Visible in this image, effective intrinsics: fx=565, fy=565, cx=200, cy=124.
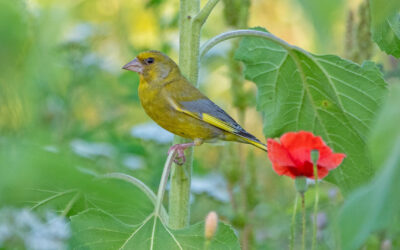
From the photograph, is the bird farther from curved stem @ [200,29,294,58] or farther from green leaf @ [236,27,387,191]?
curved stem @ [200,29,294,58]

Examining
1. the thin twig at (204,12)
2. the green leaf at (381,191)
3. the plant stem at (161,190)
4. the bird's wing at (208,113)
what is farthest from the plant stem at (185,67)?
the green leaf at (381,191)

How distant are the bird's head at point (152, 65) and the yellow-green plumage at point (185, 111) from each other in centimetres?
3

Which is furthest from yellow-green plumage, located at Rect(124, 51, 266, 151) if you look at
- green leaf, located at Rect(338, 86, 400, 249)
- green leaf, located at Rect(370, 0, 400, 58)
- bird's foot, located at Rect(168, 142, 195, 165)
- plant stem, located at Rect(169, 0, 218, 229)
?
green leaf, located at Rect(338, 86, 400, 249)

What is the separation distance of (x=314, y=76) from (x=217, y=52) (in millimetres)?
1925

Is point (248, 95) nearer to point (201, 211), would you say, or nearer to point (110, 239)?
point (201, 211)

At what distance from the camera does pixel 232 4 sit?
95.9 inches

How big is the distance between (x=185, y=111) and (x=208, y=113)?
92mm

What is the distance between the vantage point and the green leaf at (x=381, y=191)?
15.8 inches

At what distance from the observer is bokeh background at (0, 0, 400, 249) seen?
44 centimetres

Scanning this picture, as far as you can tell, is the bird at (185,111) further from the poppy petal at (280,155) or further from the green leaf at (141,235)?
the poppy petal at (280,155)

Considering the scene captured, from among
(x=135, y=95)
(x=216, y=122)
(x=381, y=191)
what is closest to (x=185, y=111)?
(x=216, y=122)

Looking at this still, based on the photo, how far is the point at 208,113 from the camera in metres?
2.16

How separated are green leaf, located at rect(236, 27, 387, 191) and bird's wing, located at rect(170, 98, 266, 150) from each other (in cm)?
41

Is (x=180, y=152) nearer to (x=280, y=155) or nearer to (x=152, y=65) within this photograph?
(x=280, y=155)
